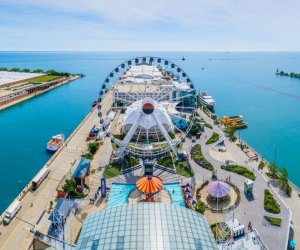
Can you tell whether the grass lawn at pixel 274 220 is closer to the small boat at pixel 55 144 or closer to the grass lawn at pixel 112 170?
the grass lawn at pixel 112 170

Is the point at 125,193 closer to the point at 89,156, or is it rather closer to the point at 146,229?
the point at 89,156

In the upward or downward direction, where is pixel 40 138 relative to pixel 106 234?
downward

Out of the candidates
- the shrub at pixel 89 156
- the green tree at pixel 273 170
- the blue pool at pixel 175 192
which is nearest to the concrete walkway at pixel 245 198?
the green tree at pixel 273 170

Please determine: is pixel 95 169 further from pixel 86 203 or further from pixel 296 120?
pixel 296 120

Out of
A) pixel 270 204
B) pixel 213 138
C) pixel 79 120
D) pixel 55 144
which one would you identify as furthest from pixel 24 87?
pixel 270 204

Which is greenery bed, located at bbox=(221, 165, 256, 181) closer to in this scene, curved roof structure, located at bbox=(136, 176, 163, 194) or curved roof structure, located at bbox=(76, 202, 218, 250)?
curved roof structure, located at bbox=(136, 176, 163, 194)

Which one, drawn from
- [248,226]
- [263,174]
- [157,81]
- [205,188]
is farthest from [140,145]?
[157,81]

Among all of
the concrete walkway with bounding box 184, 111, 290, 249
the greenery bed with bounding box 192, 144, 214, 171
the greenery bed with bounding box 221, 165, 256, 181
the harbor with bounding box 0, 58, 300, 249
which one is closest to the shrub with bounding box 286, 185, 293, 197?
the harbor with bounding box 0, 58, 300, 249
